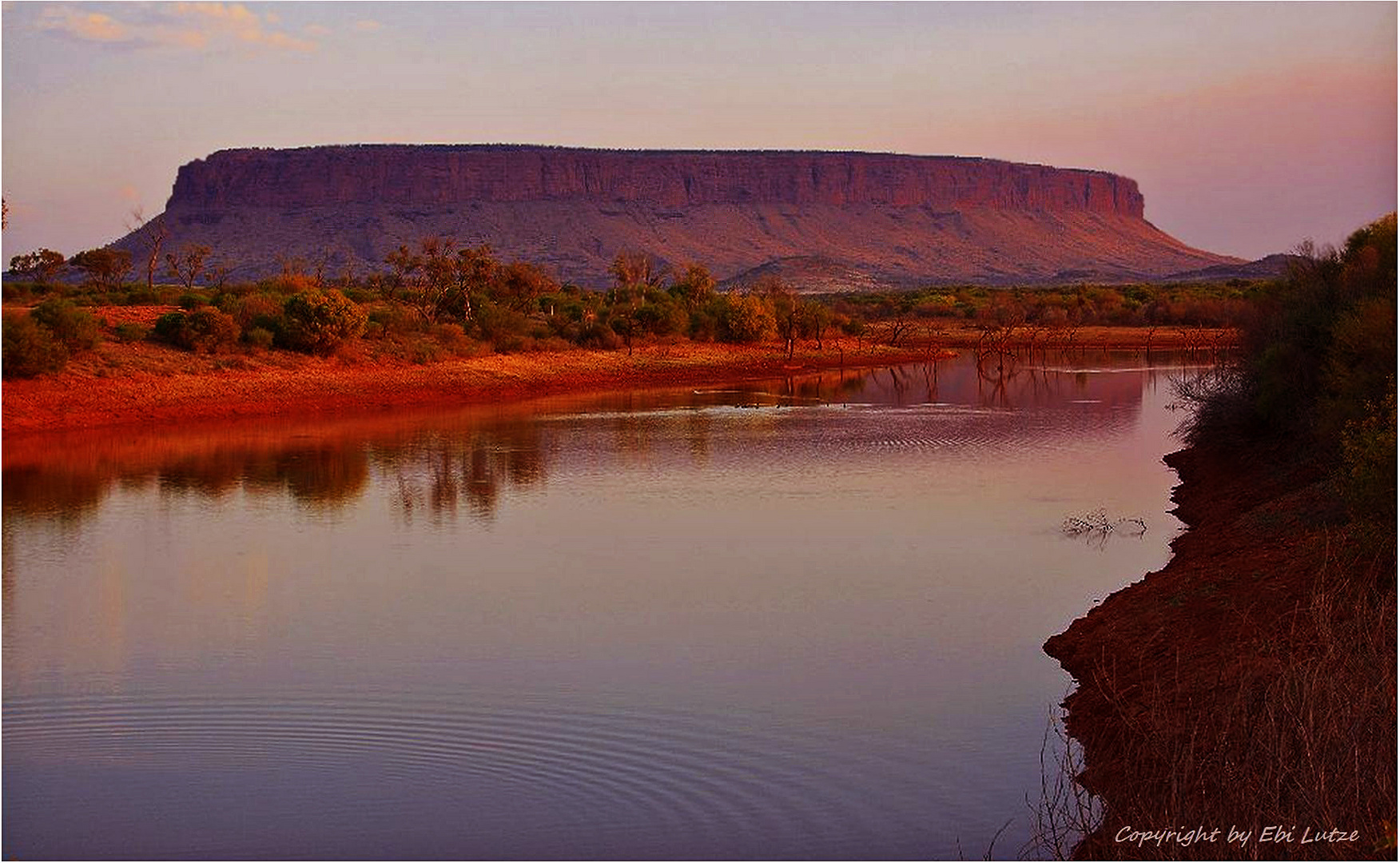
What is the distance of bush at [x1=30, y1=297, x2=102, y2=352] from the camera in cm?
3098

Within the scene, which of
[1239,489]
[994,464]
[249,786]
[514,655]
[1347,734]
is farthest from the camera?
[994,464]

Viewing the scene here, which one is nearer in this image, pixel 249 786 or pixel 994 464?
pixel 249 786

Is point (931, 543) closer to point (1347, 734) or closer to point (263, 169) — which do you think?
point (1347, 734)

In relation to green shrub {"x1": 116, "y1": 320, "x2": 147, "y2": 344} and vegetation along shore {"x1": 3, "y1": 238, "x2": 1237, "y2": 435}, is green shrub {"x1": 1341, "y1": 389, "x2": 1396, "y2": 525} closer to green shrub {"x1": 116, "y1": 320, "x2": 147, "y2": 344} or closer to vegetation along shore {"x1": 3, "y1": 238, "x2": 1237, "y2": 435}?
vegetation along shore {"x1": 3, "y1": 238, "x2": 1237, "y2": 435}

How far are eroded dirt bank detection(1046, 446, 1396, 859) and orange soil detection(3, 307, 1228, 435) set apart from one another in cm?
2230

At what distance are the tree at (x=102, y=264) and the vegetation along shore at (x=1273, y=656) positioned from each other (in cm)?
4877

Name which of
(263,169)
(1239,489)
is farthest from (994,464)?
(263,169)

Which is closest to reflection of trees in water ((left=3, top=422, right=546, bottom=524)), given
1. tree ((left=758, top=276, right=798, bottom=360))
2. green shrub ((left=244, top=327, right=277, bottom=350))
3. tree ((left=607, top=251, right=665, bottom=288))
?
green shrub ((left=244, top=327, right=277, bottom=350))

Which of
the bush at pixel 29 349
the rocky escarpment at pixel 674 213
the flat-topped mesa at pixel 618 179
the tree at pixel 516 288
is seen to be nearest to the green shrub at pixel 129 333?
the bush at pixel 29 349

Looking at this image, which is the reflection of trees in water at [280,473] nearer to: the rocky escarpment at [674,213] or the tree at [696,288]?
the tree at [696,288]

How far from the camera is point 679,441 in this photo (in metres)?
27.4

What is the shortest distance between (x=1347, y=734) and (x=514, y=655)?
6.61 meters

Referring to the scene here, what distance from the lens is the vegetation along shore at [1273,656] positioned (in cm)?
633

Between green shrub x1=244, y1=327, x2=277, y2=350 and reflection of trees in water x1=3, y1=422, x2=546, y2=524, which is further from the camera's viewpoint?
green shrub x1=244, y1=327, x2=277, y2=350
